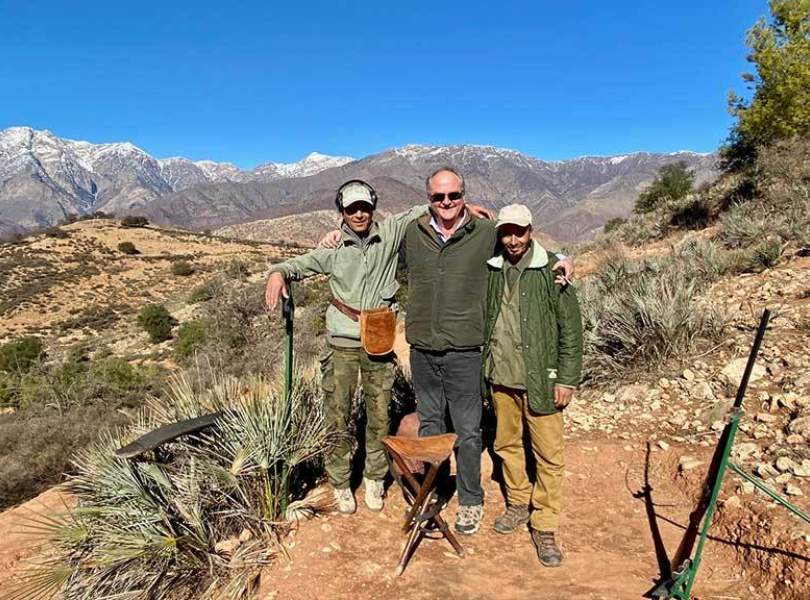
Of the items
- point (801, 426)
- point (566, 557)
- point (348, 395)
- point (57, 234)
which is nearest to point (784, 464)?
point (801, 426)

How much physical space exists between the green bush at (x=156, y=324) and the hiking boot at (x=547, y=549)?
2185cm

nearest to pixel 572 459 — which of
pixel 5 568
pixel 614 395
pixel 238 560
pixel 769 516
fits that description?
pixel 614 395

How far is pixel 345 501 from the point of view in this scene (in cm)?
367

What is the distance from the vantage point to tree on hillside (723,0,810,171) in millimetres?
15438

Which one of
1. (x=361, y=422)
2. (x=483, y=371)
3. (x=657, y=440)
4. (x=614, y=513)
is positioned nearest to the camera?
(x=483, y=371)

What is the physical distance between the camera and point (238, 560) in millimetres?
3053

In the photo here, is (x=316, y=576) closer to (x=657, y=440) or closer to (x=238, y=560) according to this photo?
(x=238, y=560)

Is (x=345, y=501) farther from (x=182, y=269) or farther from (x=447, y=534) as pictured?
(x=182, y=269)

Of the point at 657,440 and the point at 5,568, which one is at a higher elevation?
the point at 657,440

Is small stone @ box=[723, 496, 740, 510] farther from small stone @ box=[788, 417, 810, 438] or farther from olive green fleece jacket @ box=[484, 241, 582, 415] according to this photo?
olive green fleece jacket @ box=[484, 241, 582, 415]

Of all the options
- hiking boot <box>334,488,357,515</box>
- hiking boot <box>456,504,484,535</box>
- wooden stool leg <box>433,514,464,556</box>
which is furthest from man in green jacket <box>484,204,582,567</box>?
hiking boot <box>334,488,357,515</box>

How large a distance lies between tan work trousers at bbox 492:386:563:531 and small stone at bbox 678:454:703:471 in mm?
1309

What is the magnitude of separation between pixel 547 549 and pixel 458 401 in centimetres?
106

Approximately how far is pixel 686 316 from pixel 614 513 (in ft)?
8.43
